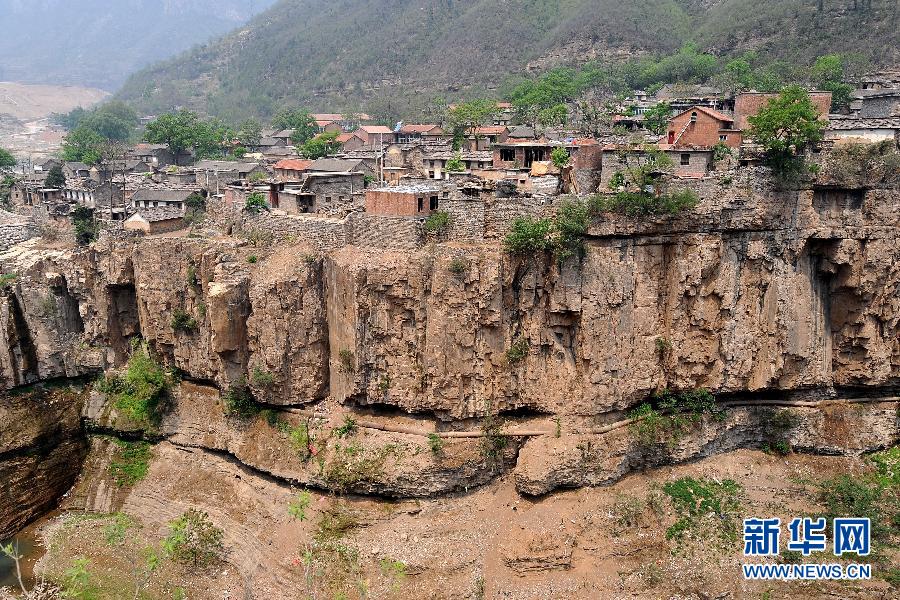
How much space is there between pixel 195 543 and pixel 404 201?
12578 mm

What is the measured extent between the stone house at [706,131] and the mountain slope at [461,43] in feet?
99.5

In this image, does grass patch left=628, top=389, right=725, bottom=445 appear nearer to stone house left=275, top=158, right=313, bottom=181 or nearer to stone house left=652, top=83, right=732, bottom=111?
stone house left=652, top=83, right=732, bottom=111

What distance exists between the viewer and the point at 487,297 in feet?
75.0

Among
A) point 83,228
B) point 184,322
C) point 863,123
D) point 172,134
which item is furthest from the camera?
point 172,134

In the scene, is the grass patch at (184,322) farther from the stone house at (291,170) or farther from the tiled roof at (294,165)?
the tiled roof at (294,165)

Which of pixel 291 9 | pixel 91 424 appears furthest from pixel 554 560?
pixel 291 9

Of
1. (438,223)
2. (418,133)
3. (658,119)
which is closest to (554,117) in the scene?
(658,119)

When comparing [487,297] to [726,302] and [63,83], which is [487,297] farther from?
[63,83]

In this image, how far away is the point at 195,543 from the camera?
880 inches

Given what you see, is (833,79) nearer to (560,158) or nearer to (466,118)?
(466,118)

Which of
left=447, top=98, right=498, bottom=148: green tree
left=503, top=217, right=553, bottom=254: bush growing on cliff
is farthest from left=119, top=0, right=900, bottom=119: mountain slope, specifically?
left=503, top=217, right=553, bottom=254: bush growing on cliff

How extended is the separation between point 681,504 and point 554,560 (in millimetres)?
4400

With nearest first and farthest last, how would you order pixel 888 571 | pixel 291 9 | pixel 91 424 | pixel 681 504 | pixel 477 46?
pixel 888 571, pixel 681 504, pixel 91 424, pixel 477 46, pixel 291 9

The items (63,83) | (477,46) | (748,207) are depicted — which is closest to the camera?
(748,207)
